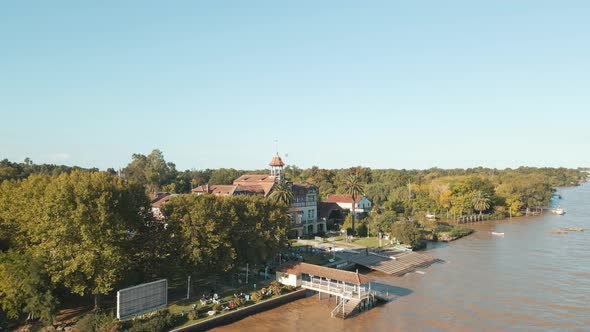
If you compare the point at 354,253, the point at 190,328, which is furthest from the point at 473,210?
the point at 190,328

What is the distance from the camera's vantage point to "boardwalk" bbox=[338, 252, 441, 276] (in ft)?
163

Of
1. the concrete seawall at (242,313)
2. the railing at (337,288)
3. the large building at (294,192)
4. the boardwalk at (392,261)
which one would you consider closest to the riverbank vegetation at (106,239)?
the concrete seawall at (242,313)

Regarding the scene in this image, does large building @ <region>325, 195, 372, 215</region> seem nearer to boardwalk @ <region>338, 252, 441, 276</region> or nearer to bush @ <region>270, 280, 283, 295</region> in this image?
boardwalk @ <region>338, 252, 441, 276</region>

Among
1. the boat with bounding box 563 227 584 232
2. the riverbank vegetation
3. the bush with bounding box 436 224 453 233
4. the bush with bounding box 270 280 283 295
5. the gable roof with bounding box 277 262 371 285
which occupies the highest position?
the riverbank vegetation

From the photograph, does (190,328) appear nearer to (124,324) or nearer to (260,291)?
(124,324)

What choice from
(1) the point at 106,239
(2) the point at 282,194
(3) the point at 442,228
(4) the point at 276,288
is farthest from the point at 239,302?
(3) the point at 442,228

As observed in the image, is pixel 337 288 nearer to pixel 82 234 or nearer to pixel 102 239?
pixel 102 239

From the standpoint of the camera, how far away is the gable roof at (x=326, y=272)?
37281 mm

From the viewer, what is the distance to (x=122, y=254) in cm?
3084

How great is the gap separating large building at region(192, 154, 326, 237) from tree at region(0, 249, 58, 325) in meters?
34.5

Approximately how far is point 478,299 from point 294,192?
3336 cm

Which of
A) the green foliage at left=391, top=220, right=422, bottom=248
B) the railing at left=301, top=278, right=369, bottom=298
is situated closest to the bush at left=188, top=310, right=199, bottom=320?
the railing at left=301, top=278, right=369, bottom=298

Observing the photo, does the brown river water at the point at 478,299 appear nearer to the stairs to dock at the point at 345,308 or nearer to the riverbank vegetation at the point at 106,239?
the stairs to dock at the point at 345,308

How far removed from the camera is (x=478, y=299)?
39.2 meters
